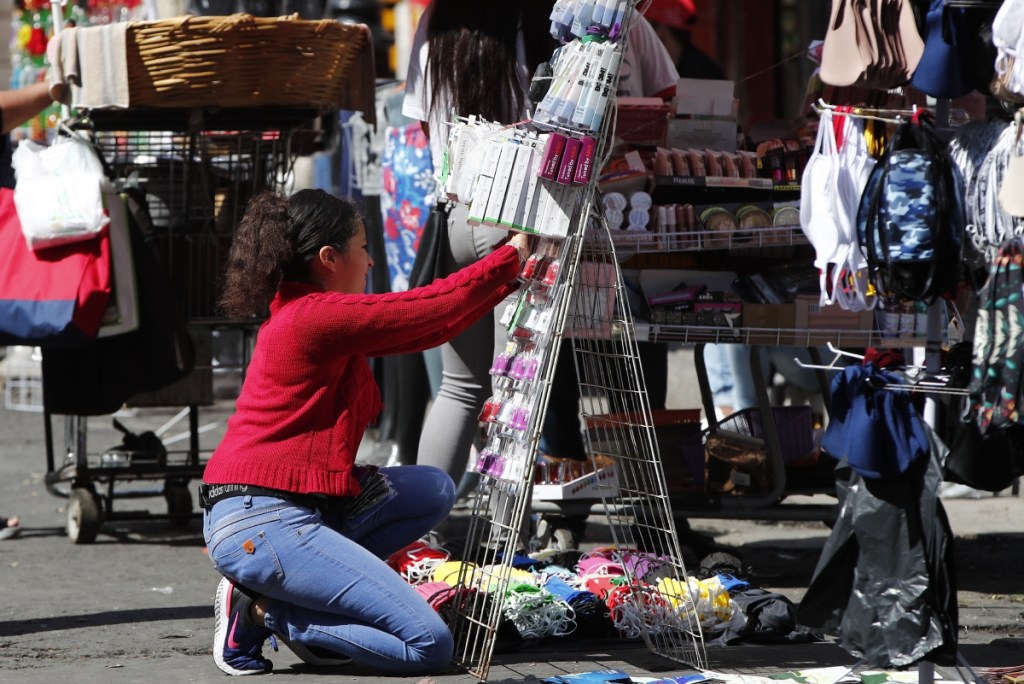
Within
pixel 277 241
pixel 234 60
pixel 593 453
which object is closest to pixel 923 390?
pixel 593 453

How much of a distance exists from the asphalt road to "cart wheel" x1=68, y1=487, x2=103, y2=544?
0.07 m

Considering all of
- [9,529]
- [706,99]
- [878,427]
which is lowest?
[9,529]

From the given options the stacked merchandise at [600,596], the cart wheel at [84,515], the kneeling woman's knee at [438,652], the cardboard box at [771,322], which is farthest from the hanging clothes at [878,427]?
the cart wheel at [84,515]

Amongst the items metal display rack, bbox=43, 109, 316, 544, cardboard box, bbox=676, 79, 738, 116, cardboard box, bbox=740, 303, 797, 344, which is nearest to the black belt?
cardboard box, bbox=740, 303, 797, 344

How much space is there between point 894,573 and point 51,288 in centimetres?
341

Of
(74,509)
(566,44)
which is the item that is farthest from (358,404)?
(74,509)

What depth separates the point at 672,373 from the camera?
9.41 meters

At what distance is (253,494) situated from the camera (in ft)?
12.5

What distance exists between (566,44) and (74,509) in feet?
10.9

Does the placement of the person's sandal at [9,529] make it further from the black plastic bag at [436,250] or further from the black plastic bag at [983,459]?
the black plastic bag at [983,459]

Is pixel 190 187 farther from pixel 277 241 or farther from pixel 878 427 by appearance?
pixel 878 427

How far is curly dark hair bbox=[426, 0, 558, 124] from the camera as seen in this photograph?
450 centimetres

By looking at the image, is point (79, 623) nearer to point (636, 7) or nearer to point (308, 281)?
point (308, 281)

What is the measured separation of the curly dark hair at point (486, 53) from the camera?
4.50 meters
